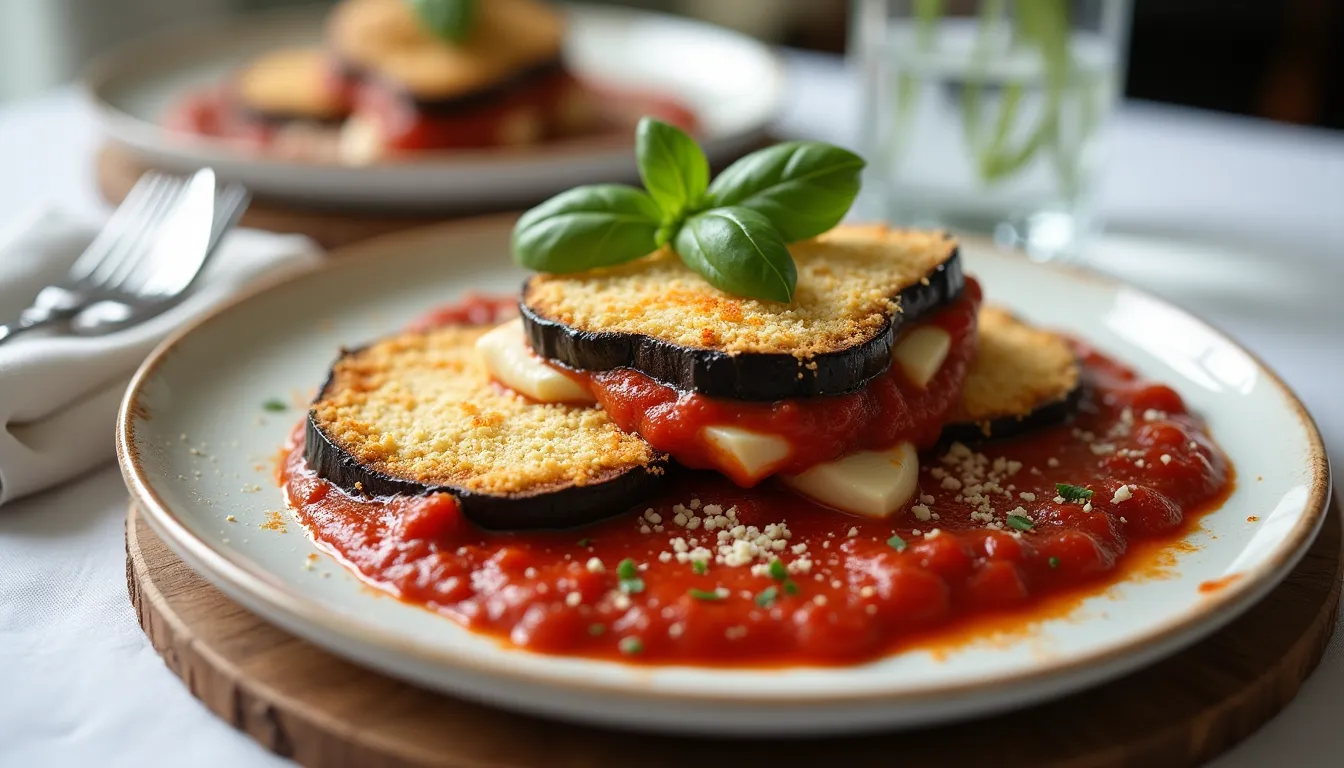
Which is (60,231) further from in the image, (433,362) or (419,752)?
(419,752)

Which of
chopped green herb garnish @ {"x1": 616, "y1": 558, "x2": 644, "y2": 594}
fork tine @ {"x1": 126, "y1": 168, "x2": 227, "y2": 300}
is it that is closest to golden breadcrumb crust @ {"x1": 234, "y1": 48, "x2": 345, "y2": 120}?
fork tine @ {"x1": 126, "y1": 168, "x2": 227, "y2": 300}

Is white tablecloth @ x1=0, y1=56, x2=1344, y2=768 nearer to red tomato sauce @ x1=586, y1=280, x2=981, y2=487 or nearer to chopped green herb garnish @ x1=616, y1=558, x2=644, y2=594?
chopped green herb garnish @ x1=616, y1=558, x2=644, y2=594

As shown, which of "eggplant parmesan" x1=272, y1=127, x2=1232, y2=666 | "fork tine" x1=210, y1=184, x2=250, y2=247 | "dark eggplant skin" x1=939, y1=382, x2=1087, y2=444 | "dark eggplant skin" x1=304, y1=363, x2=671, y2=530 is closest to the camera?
"eggplant parmesan" x1=272, y1=127, x2=1232, y2=666

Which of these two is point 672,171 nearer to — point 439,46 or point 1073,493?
point 1073,493

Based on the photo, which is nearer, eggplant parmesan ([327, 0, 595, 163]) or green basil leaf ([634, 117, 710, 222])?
green basil leaf ([634, 117, 710, 222])

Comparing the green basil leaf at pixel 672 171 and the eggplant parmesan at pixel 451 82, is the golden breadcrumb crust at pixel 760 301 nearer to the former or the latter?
the green basil leaf at pixel 672 171
